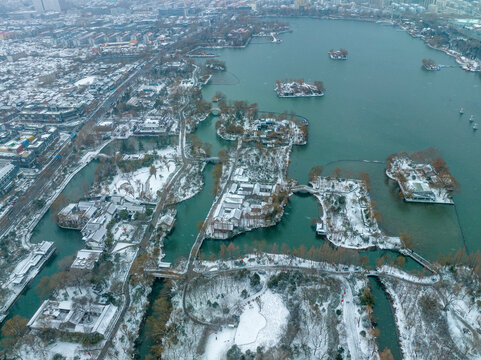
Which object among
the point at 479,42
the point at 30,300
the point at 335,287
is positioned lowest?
the point at 30,300

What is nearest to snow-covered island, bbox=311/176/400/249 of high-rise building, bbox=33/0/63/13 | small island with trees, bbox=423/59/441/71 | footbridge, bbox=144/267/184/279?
footbridge, bbox=144/267/184/279

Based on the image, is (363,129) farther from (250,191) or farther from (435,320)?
(435,320)

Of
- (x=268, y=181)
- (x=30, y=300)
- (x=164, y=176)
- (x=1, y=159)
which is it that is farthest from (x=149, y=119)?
(x=30, y=300)

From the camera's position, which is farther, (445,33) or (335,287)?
(445,33)

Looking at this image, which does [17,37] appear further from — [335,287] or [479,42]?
[479,42]

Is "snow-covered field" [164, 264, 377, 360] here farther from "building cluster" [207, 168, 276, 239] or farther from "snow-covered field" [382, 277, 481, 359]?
"building cluster" [207, 168, 276, 239]

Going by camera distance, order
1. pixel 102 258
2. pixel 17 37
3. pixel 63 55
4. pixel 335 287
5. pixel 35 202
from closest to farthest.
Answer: pixel 335 287, pixel 102 258, pixel 35 202, pixel 63 55, pixel 17 37

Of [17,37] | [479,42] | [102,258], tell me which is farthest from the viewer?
[17,37]
